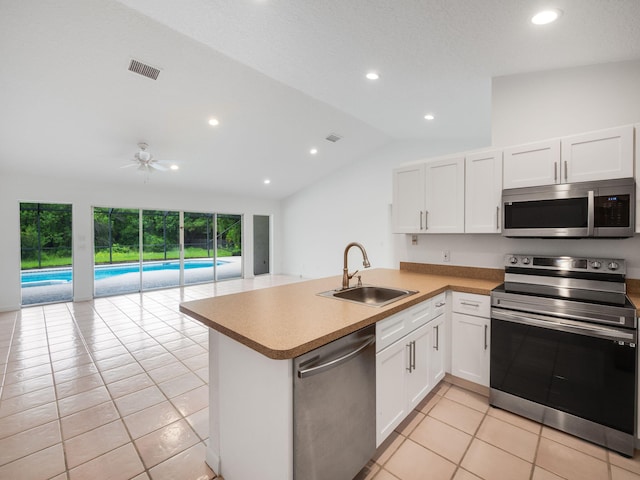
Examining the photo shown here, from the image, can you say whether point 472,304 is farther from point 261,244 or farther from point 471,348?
point 261,244

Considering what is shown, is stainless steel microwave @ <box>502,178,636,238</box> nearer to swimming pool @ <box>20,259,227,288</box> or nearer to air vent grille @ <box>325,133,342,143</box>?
air vent grille @ <box>325,133,342,143</box>

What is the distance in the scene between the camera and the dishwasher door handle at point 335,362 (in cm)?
121

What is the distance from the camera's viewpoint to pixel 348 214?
7266 mm

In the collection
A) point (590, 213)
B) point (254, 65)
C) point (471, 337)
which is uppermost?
point (254, 65)

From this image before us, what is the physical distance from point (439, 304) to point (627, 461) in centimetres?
130

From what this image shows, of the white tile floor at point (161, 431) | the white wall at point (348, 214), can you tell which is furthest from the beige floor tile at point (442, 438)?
the white wall at point (348, 214)

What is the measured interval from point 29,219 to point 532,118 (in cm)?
847

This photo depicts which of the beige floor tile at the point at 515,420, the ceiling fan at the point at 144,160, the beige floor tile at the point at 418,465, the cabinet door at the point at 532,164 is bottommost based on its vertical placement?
the beige floor tile at the point at 418,465

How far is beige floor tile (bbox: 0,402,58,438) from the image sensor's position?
80.1 inches

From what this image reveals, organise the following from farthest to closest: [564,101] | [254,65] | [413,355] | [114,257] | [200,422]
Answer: [114,257]
[254,65]
[564,101]
[200,422]
[413,355]

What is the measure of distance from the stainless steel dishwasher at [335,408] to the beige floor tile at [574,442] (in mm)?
1268

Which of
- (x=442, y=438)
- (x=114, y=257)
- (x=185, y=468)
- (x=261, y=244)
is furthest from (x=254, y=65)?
(x=261, y=244)

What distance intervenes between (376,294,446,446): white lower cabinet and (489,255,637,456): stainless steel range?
40 centimetres

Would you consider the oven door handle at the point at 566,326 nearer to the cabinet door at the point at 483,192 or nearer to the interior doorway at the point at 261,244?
the cabinet door at the point at 483,192
